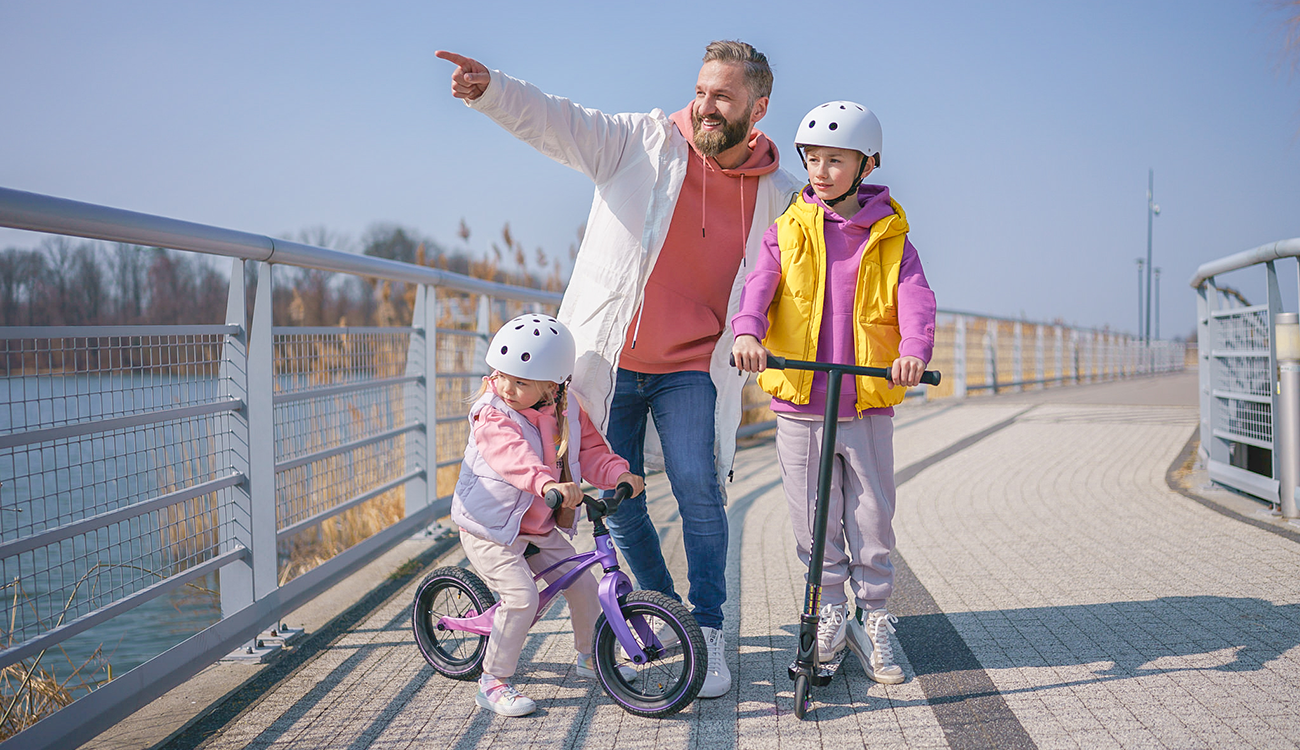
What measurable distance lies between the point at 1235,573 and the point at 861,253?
259 centimetres

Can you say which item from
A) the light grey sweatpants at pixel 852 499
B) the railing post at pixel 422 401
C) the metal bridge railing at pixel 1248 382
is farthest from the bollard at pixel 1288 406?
the railing post at pixel 422 401

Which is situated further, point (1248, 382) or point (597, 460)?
point (1248, 382)

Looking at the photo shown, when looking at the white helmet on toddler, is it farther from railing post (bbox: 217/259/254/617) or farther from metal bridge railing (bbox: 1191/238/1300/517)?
metal bridge railing (bbox: 1191/238/1300/517)

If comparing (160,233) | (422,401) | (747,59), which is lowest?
(422,401)

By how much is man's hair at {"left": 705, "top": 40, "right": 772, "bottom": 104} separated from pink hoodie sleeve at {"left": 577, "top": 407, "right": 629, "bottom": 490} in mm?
1260

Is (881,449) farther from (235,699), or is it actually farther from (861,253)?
(235,699)

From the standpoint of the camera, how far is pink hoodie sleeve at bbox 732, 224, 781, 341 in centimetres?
299

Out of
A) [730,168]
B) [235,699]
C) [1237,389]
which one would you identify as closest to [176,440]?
[235,699]

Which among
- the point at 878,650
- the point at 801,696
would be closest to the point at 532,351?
the point at 801,696

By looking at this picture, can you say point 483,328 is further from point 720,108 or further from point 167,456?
point 720,108

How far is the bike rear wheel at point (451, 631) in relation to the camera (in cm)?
327

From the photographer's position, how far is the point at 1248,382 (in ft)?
19.8

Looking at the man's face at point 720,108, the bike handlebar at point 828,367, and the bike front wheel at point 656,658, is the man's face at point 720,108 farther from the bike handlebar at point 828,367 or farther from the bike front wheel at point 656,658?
the bike front wheel at point 656,658

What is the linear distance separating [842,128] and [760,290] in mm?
577
